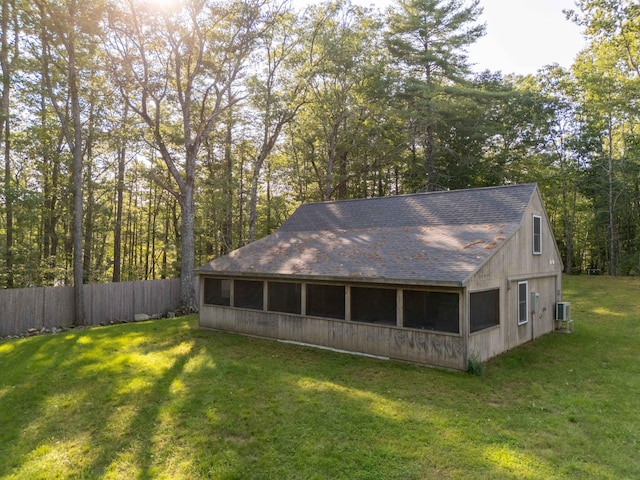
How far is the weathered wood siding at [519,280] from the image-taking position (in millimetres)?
9017

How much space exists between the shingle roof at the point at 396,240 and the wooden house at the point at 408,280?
41mm

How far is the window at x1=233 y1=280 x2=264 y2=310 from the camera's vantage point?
12.0 m

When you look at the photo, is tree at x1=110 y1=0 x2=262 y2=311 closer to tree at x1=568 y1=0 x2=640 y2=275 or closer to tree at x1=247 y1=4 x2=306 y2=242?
tree at x1=247 y1=4 x2=306 y2=242

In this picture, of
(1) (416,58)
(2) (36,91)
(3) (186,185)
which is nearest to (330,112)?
(1) (416,58)

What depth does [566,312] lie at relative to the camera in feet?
41.1

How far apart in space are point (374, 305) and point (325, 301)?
4.97 feet

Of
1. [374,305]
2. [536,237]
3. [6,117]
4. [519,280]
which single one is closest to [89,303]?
[6,117]

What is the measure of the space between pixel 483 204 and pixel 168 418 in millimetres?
9981

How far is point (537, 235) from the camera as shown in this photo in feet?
38.1

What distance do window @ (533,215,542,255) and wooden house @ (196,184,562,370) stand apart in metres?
0.06

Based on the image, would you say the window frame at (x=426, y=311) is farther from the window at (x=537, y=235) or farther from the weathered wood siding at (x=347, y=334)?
the window at (x=537, y=235)

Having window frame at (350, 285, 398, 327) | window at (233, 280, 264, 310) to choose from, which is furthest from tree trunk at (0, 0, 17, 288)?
window frame at (350, 285, 398, 327)

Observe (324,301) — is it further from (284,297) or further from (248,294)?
(248,294)

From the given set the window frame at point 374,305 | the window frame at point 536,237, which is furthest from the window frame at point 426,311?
the window frame at point 536,237
